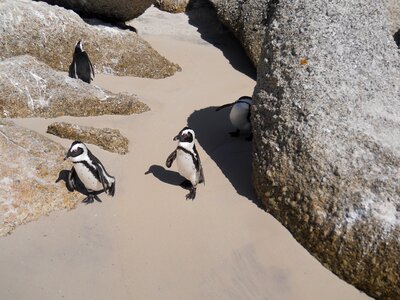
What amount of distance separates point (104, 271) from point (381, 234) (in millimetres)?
2221

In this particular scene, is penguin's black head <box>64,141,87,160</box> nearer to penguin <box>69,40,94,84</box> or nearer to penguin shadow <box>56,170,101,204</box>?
penguin shadow <box>56,170,101,204</box>

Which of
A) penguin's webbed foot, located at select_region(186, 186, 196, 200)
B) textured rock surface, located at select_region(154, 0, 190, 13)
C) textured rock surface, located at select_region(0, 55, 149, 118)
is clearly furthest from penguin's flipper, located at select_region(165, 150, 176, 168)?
textured rock surface, located at select_region(154, 0, 190, 13)

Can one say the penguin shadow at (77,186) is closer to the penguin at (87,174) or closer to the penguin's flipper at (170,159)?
the penguin at (87,174)

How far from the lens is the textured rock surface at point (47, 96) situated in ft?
21.8

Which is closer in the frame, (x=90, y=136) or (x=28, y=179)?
(x=28, y=179)

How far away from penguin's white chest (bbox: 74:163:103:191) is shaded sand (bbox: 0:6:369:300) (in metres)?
0.19

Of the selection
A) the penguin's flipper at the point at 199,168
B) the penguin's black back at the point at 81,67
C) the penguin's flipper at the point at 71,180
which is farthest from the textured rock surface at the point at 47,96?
the penguin's flipper at the point at 199,168

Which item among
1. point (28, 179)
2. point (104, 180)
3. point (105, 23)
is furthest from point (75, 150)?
point (105, 23)

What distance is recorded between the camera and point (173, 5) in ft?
34.7

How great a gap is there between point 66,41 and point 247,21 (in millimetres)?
2795

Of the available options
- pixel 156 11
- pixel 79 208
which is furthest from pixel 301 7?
pixel 156 11

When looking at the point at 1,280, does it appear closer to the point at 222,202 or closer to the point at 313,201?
the point at 222,202

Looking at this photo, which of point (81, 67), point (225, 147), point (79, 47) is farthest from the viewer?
point (79, 47)

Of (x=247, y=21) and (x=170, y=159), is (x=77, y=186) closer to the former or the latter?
(x=170, y=159)
